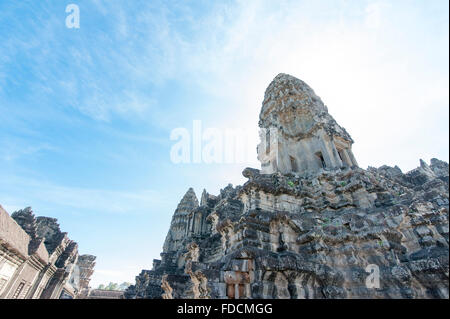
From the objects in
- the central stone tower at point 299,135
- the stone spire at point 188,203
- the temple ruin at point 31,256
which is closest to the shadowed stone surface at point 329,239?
the central stone tower at point 299,135

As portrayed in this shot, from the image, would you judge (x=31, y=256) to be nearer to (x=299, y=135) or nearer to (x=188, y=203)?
(x=188, y=203)

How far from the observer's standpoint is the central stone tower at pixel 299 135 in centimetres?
1019

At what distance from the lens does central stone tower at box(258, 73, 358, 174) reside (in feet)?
33.4

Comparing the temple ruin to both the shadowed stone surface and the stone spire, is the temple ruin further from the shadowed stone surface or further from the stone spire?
the shadowed stone surface

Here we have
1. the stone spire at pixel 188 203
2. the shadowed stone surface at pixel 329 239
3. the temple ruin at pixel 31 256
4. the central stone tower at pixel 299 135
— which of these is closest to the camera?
the shadowed stone surface at pixel 329 239

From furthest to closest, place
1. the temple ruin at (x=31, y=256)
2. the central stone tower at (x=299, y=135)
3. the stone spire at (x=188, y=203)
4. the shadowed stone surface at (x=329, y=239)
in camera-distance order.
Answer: the stone spire at (x=188, y=203), the temple ruin at (x=31, y=256), the central stone tower at (x=299, y=135), the shadowed stone surface at (x=329, y=239)

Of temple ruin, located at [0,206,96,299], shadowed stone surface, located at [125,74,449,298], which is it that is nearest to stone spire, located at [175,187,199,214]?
temple ruin, located at [0,206,96,299]

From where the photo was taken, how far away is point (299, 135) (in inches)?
452

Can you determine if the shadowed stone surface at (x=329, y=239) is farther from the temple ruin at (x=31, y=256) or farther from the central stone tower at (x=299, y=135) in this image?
the temple ruin at (x=31, y=256)

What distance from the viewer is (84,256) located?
138 ft
